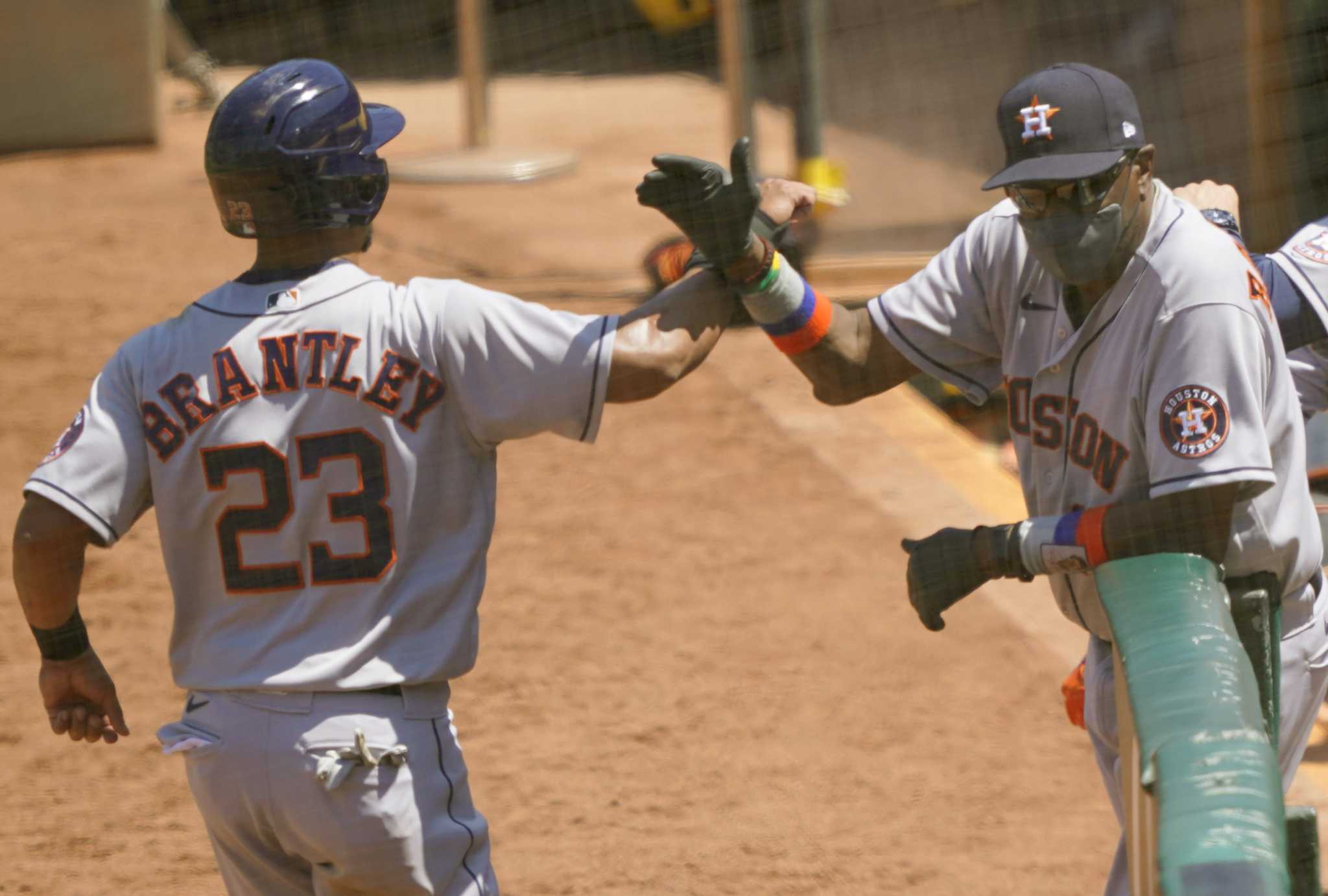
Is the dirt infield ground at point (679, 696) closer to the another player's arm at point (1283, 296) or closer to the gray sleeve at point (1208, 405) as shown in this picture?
the another player's arm at point (1283, 296)

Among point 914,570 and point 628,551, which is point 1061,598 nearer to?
point 914,570

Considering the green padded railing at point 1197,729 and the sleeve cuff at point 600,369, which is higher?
the sleeve cuff at point 600,369

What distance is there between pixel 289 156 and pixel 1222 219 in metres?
1.69

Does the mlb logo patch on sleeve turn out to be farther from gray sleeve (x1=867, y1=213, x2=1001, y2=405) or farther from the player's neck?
the player's neck

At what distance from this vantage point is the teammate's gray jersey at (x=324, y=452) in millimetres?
2328

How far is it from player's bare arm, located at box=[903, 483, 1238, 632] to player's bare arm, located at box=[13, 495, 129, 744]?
1.37 m

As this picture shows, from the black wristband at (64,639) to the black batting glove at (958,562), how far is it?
4.54 ft

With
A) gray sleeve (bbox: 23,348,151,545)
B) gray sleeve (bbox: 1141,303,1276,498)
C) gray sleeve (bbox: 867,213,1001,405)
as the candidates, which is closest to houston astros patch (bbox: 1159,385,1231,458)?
gray sleeve (bbox: 1141,303,1276,498)

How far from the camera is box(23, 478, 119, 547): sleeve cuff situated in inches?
93.4

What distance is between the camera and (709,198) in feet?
8.59

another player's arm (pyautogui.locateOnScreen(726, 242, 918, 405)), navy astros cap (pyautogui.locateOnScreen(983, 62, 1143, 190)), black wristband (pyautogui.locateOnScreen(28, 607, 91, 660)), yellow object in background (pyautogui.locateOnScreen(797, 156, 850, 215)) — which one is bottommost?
yellow object in background (pyautogui.locateOnScreen(797, 156, 850, 215))

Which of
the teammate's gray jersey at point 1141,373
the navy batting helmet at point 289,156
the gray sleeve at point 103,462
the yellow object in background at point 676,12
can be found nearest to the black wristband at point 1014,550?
the teammate's gray jersey at point 1141,373

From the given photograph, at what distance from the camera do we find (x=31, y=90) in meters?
11.1

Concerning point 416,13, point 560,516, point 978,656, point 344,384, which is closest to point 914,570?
point 344,384
